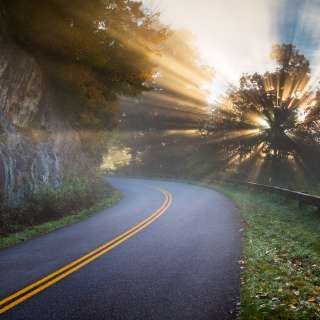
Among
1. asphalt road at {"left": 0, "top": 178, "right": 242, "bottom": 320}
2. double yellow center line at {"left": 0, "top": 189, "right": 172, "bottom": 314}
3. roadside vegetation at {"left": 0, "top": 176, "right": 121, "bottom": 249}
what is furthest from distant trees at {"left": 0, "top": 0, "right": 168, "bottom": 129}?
double yellow center line at {"left": 0, "top": 189, "right": 172, "bottom": 314}

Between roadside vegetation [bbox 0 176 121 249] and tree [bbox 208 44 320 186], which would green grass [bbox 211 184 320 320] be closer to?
roadside vegetation [bbox 0 176 121 249]

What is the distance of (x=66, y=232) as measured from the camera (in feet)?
39.0

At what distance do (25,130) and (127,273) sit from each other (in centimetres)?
1058

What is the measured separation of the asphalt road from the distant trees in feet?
26.4

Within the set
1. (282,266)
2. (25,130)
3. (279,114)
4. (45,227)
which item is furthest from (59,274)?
(279,114)

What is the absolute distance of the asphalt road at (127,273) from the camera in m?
5.30

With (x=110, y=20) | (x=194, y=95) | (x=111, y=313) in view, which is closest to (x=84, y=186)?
(x=110, y=20)

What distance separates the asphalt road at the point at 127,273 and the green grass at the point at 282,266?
35 cm

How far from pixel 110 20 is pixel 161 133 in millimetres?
32665

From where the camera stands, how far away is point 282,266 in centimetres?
735

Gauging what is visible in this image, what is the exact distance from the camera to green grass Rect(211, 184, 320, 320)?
5.16 metres

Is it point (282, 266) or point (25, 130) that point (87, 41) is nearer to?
point (25, 130)

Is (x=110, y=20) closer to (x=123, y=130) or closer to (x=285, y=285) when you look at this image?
(x=285, y=285)

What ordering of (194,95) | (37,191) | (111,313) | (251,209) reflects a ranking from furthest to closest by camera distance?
(194,95), (251,209), (37,191), (111,313)
